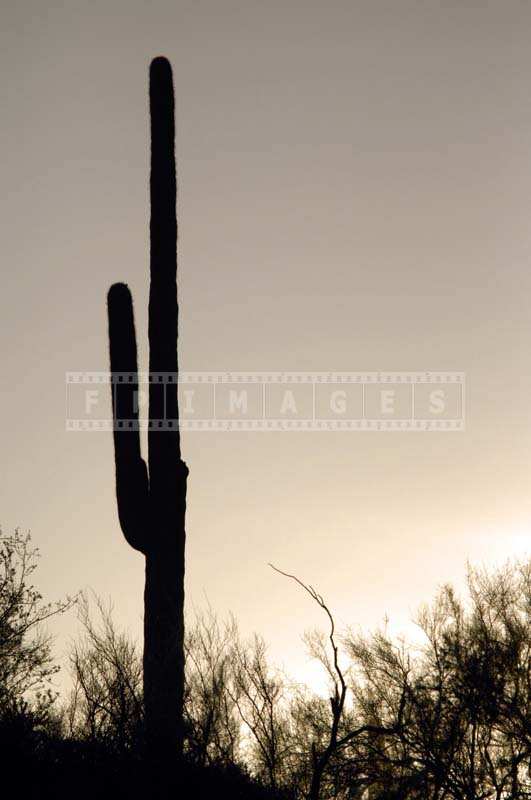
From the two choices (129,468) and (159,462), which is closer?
(129,468)

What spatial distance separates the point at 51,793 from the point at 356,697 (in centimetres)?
1488

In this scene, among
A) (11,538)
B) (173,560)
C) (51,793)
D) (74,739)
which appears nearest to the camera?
(51,793)

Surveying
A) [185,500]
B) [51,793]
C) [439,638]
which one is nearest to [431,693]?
[439,638]

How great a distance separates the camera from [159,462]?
10781mm

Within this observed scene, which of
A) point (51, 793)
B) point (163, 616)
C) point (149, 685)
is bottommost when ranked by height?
point (51, 793)

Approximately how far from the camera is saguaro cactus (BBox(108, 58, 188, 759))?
10047 millimetres

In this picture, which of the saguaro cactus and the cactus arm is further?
the cactus arm

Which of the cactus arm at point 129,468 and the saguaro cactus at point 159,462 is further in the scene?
the cactus arm at point 129,468

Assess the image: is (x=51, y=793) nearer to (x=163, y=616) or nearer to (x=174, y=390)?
(x=163, y=616)

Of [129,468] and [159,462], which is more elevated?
[159,462]

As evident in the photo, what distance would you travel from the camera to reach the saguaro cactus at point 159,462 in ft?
33.0

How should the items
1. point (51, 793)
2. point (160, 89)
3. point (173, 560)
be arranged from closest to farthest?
point (51, 793) → point (173, 560) → point (160, 89)

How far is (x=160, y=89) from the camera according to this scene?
12.0m

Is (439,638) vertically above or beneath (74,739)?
above
